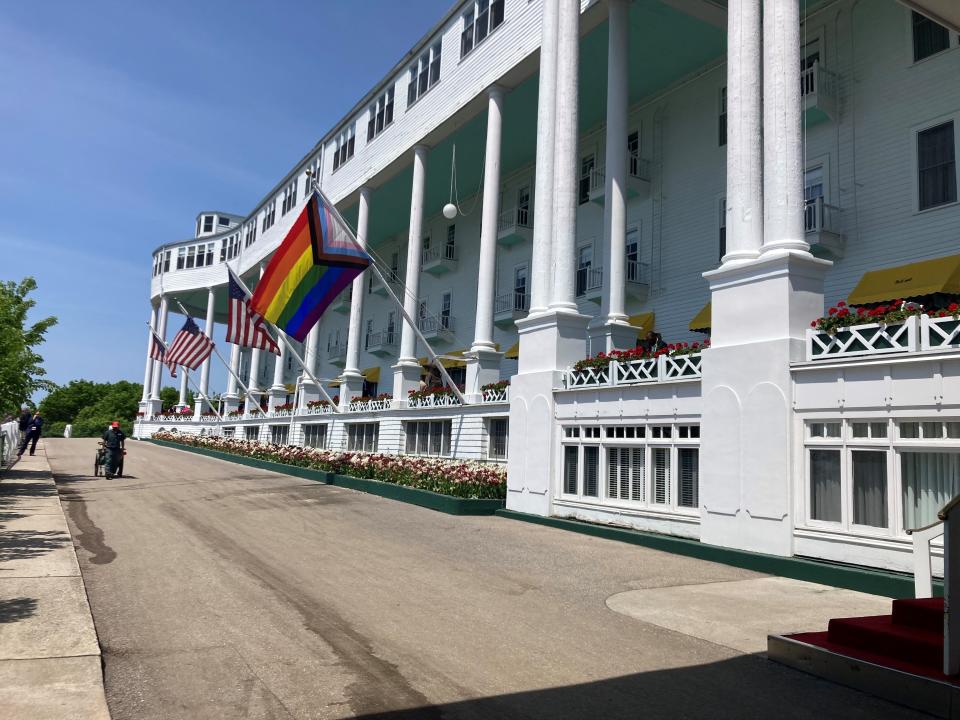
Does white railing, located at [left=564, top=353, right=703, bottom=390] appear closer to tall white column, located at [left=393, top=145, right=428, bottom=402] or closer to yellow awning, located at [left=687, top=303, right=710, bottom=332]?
yellow awning, located at [left=687, top=303, right=710, bottom=332]

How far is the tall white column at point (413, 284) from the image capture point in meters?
29.3

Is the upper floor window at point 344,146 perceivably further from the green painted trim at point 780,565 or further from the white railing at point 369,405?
the green painted trim at point 780,565

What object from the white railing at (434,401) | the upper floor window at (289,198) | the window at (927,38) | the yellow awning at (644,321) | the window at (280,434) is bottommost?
the window at (280,434)

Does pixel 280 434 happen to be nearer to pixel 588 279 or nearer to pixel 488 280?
pixel 488 280

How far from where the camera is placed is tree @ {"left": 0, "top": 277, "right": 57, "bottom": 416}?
1809 cm

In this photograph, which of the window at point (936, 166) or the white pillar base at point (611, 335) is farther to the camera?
the white pillar base at point (611, 335)

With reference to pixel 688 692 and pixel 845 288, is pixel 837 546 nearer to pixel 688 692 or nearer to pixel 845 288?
pixel 688 692

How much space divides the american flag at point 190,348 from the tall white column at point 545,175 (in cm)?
2290

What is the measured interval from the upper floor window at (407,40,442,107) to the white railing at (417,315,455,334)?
10531mm

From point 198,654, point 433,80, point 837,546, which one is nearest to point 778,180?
point 837,546

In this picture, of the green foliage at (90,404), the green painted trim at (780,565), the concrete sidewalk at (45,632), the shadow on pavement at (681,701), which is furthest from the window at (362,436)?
the green foliage at (90,404)

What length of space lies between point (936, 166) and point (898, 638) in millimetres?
16292

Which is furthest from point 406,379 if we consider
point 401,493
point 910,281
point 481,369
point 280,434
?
point 910,281

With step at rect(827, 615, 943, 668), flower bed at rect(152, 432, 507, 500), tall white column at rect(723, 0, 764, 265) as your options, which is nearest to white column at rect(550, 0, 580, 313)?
flower bed at rect(152, 432, 507, 500)
